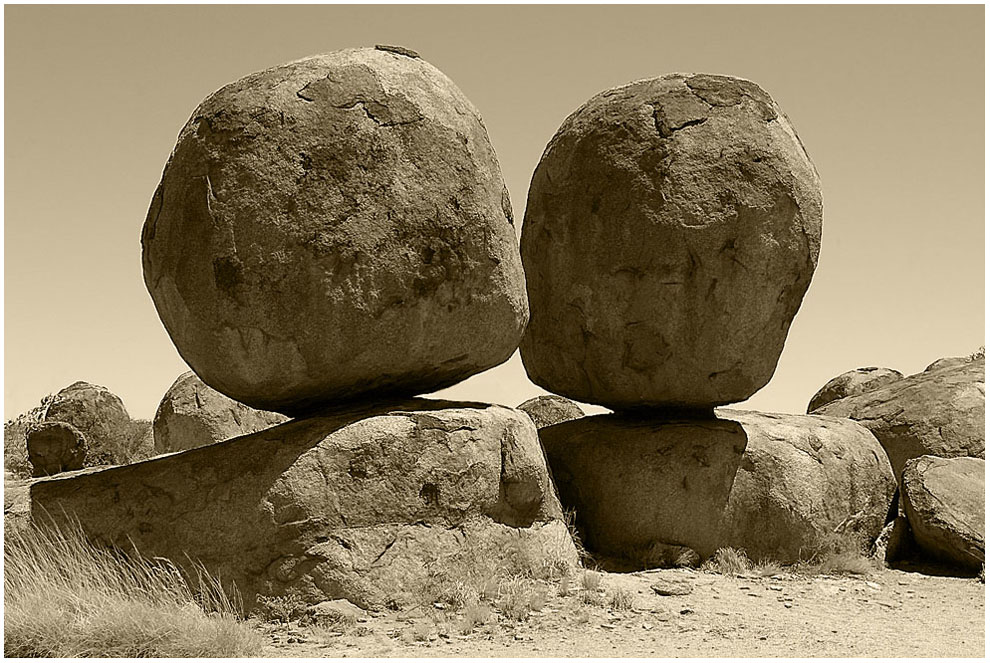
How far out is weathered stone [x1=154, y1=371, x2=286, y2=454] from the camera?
13.5 metres

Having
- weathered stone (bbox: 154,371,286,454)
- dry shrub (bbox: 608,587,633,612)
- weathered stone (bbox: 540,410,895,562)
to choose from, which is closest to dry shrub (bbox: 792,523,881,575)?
weathered stone (bbox: 540,410,895,562)

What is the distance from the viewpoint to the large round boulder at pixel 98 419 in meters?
16.0

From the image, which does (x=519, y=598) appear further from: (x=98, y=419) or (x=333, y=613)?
(x=98, y=419)

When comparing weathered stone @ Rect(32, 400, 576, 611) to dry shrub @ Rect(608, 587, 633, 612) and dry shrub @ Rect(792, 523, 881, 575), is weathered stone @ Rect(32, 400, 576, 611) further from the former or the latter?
dry shrub @ Rect(792, 523, 881, 575)

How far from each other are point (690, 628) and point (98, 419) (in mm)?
12837

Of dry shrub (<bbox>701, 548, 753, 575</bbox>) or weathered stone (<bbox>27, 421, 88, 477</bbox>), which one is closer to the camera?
dry shrub (<bbox>701, 548, 753, 575</bbox>)

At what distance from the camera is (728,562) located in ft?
22.1

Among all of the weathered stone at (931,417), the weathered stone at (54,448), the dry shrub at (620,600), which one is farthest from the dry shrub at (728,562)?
the weathered stone at (54,448)

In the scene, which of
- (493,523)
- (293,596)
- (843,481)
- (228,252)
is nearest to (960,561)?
(843,481)

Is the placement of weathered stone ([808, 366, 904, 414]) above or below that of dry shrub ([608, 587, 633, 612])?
below

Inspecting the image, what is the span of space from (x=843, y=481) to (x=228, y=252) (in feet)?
13.8

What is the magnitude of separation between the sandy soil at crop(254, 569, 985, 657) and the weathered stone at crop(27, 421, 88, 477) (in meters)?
10.6

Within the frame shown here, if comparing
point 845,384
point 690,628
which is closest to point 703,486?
point 690,628

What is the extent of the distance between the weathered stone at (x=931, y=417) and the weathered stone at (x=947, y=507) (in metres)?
1.03
